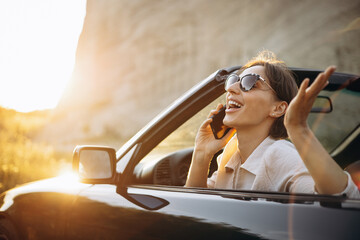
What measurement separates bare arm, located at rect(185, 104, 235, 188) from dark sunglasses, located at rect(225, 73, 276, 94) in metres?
0.23

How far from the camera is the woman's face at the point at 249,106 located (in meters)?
1.93

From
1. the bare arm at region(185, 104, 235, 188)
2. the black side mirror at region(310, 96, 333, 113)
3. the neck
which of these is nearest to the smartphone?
the bare arm at region(185, 104, 235, 188)

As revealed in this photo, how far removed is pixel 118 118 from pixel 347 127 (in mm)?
24712

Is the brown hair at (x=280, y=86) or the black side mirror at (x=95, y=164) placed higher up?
the brown hair at (x=280, y=86)

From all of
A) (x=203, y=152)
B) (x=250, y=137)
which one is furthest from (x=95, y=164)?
(x=250, y=137)

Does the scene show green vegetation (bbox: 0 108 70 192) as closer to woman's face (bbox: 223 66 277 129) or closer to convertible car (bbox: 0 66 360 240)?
convertible car (bbox: 0 66 360 240)

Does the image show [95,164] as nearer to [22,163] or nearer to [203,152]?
[203,152]

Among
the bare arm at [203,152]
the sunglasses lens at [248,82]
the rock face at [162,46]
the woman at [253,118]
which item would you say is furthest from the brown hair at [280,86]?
the rock face at [162,46]

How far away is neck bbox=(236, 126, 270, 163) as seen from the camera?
77.6 inches

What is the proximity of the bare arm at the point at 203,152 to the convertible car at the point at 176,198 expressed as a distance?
0.05 m

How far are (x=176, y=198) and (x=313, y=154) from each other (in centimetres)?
61

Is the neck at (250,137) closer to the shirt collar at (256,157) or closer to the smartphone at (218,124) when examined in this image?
the shirt collar at (256,157)

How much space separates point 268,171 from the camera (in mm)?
1684

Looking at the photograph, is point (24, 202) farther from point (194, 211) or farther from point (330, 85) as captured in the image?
point (330, 85)
